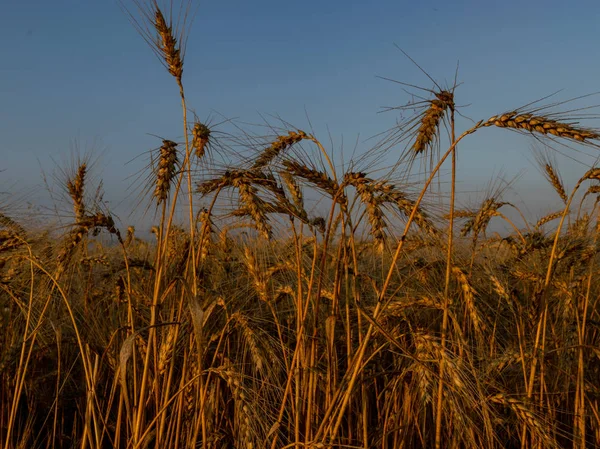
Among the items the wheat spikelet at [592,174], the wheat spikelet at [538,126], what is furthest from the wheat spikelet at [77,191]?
the wheat spikelet at [592,174]

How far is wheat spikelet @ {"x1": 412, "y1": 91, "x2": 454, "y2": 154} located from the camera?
87.6 inches

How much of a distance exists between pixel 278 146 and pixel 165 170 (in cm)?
55

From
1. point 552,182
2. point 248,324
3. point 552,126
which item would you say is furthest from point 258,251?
point 552,182

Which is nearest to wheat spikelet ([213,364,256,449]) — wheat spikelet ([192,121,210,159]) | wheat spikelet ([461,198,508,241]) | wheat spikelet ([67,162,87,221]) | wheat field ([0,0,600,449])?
wheat field ([0,0,600,449])

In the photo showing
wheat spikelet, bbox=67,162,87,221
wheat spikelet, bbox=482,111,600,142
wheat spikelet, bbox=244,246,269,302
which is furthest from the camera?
wheat spikelet, bbox=67,162,87,221

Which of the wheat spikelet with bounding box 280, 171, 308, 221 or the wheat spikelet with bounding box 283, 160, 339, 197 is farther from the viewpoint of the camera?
the wheat spikelet with bounding box 280, 171, 308, 221

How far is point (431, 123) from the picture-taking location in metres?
2.23

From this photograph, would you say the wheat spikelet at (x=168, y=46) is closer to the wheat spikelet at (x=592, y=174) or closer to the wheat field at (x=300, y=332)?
the wheat field at (x=300, y=332)

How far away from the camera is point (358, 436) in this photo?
2.63 m

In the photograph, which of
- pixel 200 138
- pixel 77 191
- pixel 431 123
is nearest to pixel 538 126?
pixel 431 123

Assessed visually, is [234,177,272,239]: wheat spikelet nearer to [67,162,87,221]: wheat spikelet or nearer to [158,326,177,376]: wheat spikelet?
[158,326,177,376]: wheat spikelet

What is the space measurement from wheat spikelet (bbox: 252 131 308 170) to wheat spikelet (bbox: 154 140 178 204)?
39 centimetres

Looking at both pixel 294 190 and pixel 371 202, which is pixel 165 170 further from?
pixel 371 202

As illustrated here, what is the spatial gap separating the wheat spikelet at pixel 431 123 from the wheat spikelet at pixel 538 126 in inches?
9.4
